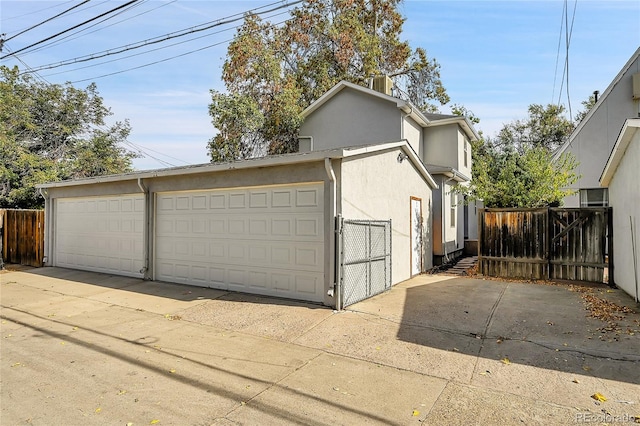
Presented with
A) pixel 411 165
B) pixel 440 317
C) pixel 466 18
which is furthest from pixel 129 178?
pixel 466 18

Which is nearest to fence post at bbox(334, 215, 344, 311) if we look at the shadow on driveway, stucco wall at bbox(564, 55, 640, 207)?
the shadow on driveway

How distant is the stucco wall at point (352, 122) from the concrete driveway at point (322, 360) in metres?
8.41

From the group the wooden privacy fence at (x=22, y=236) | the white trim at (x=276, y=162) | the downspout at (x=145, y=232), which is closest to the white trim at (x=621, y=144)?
the white trim at (x=276, y=162)

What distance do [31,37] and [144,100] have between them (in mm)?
5423

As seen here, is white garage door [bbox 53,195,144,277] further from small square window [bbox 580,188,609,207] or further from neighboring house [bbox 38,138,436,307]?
small square window [bbox 580,188,609,207]

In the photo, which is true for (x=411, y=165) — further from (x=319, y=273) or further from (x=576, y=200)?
(x=576, y=200)

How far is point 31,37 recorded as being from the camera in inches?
466

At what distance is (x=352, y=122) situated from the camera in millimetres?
15703

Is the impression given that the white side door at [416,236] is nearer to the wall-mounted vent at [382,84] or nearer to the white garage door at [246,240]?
the white garage door at [246,240]

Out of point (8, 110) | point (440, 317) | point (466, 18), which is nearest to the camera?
point (440, 317)

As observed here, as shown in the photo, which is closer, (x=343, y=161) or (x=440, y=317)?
(x=440, y=317)

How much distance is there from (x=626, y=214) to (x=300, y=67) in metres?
18.1

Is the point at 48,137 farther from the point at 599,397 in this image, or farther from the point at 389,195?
the point at 599,397

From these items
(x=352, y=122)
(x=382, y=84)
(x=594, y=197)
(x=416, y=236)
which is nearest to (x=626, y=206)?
(x=416, y=236)
